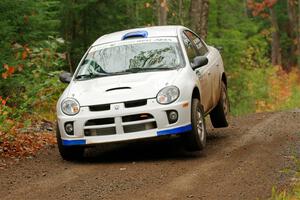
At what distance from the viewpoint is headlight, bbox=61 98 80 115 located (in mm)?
8875

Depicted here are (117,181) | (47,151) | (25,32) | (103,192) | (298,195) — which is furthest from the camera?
(25,32)

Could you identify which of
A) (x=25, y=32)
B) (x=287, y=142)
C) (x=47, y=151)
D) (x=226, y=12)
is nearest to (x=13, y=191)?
(x=47, y=151)

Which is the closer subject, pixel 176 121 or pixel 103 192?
pixel 103 192

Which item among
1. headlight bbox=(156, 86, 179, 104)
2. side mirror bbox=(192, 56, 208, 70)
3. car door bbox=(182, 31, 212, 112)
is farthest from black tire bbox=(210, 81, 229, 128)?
headlight bbox=(156, 86, 179, 104)

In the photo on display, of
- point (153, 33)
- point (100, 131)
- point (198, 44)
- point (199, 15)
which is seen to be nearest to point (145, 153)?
point (100, 131)

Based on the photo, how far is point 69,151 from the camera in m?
9.29

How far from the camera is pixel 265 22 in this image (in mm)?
53688

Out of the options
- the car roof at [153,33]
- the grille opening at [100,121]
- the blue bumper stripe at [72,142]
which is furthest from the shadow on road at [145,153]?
the car roof at [153,33]

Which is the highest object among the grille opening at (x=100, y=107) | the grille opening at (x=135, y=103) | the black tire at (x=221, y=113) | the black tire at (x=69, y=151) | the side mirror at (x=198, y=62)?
the side mirror at (x=198, y=62)

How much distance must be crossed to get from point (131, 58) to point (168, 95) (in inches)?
54.9

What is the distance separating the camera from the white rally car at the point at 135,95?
8672 mm

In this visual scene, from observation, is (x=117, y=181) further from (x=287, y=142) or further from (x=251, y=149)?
(x=287, y=142)

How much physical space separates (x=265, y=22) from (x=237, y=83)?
3051 centimetres

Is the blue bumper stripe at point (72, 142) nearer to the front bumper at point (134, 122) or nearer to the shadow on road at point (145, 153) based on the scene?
the front bumper at point (134, 122)
